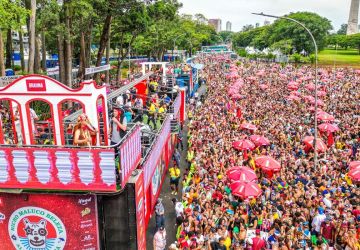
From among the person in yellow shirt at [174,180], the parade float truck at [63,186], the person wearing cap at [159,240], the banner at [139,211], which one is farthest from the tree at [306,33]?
the parade float truck at [63,186]

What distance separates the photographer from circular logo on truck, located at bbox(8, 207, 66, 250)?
9.67 meters

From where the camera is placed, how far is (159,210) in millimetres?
13648

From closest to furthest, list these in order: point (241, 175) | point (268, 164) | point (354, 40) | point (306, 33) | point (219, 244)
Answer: point (219, 244) → point (241, 175) → point (268, 164) → point (306, 33) → point (354, 40)

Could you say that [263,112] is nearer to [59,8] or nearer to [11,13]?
[59,8]

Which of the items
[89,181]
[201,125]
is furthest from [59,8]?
[89,181]

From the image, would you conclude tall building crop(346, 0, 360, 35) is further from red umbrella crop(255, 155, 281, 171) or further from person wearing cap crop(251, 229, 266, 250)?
person wearing cap crop(251, 229, 266, 250)

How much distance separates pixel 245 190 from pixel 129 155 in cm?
538

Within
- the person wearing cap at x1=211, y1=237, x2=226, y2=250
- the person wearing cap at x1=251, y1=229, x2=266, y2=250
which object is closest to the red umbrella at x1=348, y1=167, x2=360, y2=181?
the person wearing cap at x1=251, y1=229, x2=266, y2=250

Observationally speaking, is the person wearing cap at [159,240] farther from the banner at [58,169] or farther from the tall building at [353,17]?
the tall building at [353,17]

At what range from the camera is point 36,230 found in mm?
9789

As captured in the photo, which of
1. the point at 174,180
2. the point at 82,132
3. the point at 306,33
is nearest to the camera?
the point at 82,132

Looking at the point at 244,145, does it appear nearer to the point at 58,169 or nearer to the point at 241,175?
the point at 241,175

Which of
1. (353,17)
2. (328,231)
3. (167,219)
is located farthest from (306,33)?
(328,231)

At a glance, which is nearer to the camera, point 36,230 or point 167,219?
point 36,230
